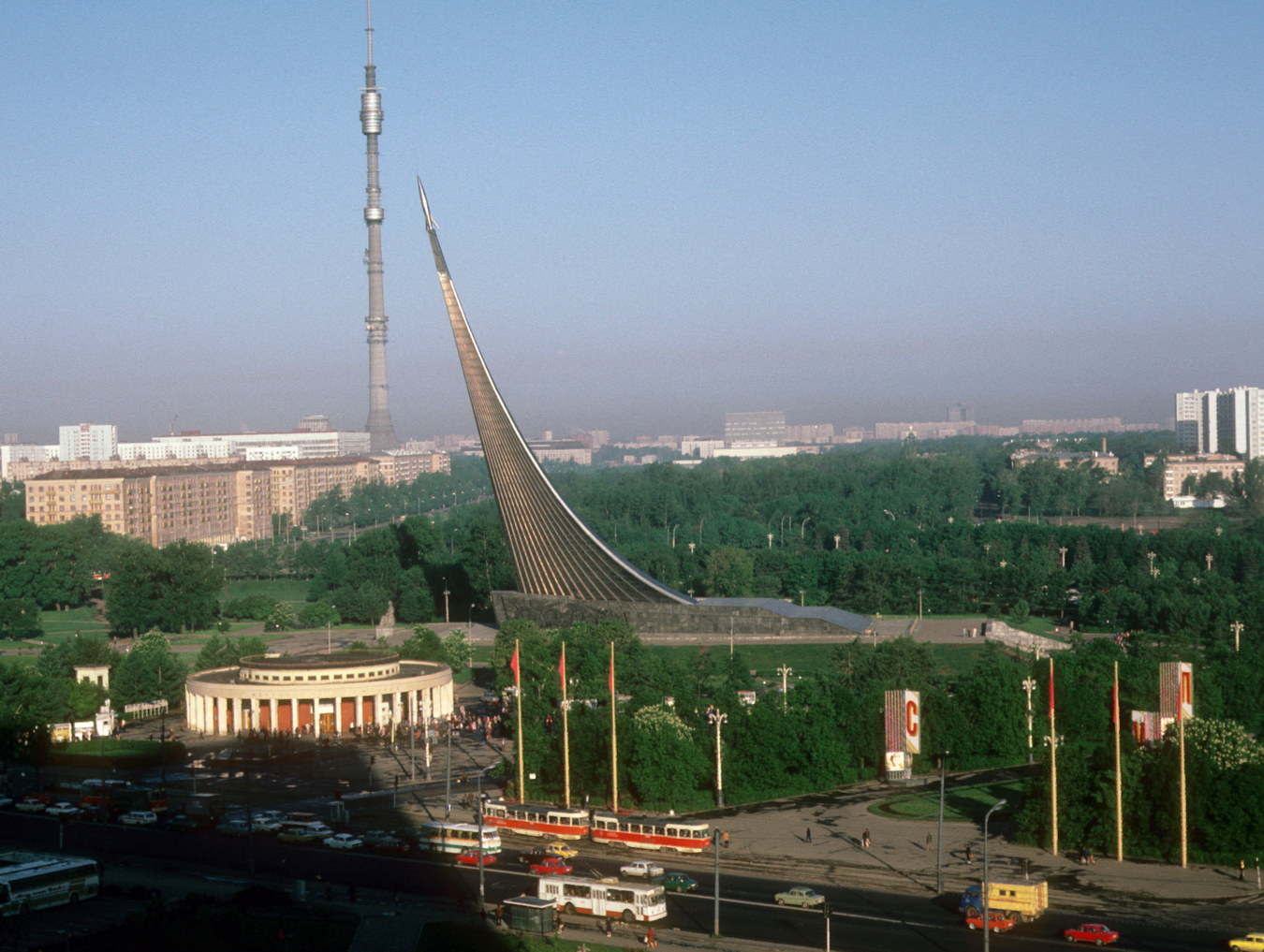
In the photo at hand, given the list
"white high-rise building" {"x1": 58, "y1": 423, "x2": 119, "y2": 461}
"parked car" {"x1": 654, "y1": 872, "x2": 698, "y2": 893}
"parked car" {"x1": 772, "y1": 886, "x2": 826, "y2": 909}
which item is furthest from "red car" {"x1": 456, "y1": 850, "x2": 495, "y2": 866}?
"white high-rise building" {"x1": 58, "y1": 423, "x2": 119, "y2": 461}

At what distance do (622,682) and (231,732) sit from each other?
9519 millimetres

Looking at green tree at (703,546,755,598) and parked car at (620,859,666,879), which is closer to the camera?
parked car at (620,859,666,879)

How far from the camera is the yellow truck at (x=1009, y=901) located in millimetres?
19625

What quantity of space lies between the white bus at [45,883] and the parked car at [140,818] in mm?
4411

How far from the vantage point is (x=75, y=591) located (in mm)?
61219

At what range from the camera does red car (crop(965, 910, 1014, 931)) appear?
19.3 meters

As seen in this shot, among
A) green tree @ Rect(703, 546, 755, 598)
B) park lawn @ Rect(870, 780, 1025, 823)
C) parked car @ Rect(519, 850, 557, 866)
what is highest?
green tree @ Rect(703, 546, 755, 598)

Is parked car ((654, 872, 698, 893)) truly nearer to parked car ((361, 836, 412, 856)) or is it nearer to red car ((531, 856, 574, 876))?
red car ((531, 856, 574, 876))

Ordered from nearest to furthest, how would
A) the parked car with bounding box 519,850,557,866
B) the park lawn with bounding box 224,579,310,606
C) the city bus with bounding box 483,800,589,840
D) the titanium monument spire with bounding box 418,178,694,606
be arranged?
1. the parked car with bounding box 519,850,557,866
2. the city bus with bounding box 483,800,589,840
3. the titanium monument spire with bounding box 418,178,694,606
4. the park lawn with bounding box 224,579,310,606

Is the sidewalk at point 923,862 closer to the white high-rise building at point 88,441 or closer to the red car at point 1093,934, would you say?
the red car at point 1093,934

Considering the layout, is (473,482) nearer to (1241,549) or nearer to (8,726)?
(1241,549)

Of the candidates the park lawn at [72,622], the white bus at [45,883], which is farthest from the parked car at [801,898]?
the park lawn at [72,622]

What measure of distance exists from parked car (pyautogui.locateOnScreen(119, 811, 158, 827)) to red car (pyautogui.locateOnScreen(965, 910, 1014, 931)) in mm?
14538

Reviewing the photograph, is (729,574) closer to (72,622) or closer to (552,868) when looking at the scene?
(72,622)
